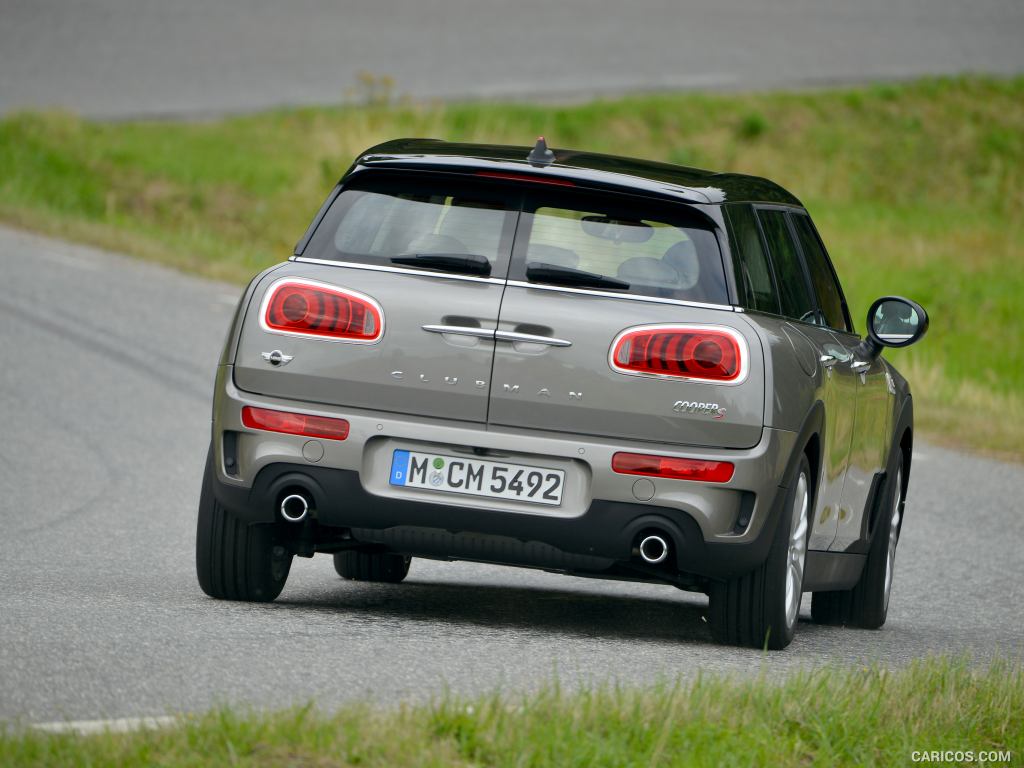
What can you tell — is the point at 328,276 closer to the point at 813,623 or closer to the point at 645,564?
the point at 645,564

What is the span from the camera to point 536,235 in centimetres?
628

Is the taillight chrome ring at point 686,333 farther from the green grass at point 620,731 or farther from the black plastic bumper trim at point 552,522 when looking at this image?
the green grass at point 620,731

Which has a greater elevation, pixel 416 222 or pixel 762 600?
pixel 416 222

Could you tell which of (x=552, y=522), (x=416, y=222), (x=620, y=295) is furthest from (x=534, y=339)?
(x=416, y=222)

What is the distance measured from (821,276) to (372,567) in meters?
2.34

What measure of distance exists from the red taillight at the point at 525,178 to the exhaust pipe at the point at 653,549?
4.10 ft

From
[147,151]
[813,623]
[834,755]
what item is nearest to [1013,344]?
[147,151]

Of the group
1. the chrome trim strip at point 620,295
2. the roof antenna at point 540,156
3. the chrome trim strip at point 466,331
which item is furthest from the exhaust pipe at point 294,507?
the roof antenna at point 540,156

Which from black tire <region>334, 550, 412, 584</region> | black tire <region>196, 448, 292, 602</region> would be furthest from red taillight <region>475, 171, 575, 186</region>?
black tire <region>334, 550, 412, 584</region>

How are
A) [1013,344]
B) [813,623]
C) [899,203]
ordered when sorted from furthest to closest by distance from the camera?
[899,203], [1013,344], [813,623]

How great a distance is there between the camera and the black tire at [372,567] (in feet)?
26.7

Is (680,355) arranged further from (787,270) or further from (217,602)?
(217,602)

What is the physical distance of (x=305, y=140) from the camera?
27.8 meters

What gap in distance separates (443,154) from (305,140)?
70.8 feet
